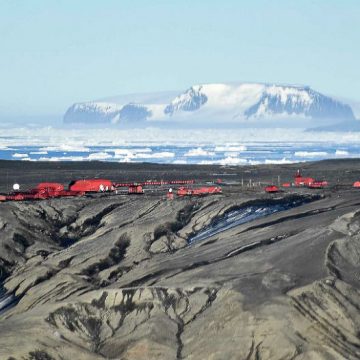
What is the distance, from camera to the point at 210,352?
58969 millimetres

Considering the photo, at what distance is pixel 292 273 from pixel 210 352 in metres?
10.3

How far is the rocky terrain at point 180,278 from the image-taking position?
6000 cm

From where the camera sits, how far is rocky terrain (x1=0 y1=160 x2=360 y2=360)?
60.0 metres

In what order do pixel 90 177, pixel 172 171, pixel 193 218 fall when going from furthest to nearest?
pixel 172 171, pixel 90 177, pixel 193 218

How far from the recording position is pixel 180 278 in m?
69.3

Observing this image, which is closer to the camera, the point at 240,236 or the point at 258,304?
the point at 258,304

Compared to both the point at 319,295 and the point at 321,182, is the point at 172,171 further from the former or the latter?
the point at 319,295

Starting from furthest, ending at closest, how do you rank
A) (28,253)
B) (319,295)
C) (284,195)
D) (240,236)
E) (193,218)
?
(284,195) < (193,218) < (28,253) < (240,236) < (319,295)

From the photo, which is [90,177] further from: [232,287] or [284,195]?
[232,287]

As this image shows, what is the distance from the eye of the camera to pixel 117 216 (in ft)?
311

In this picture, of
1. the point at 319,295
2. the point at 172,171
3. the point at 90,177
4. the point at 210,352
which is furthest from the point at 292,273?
the point at 172,171

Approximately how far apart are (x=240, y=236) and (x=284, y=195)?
20142 millimetres

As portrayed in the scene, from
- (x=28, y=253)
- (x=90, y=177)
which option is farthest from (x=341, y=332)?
(x=90, y=177)

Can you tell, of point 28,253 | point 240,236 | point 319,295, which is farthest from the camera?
point 28,253
